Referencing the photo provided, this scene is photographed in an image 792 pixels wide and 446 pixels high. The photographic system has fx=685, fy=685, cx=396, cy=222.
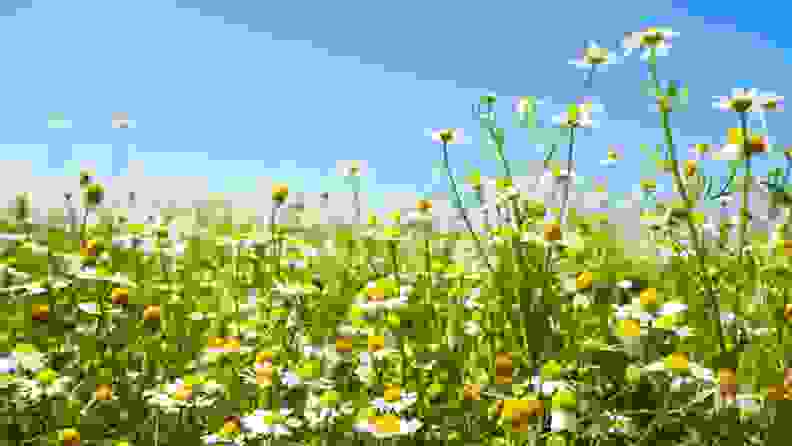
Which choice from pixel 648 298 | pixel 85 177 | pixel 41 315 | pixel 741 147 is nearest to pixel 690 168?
pixel 741 147

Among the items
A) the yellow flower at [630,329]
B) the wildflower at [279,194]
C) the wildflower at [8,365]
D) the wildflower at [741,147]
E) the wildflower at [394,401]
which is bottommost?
the wildflower at [394,401]

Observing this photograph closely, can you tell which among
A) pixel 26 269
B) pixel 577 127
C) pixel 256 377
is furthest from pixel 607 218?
pixel 26 269

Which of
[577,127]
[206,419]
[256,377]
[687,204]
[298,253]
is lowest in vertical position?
[206,419]

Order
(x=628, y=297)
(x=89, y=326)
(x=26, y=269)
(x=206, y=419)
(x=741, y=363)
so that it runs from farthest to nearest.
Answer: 1. (x=26, y=269)
2. (x=628, y=297)
3. (x=89, y=326)
4. (x=206, y=419)
5. (x=741, y=363)

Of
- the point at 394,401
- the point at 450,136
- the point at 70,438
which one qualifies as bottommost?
the point at 70,438

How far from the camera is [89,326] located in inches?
118

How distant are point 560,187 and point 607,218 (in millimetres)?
2311

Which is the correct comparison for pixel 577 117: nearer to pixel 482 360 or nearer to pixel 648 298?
pixel 648 298

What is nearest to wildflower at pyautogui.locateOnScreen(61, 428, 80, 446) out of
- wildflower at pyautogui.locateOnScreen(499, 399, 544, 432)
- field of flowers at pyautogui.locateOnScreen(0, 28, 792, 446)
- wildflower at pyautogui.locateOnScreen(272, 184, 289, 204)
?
field of flowers at pyautogui.locateOnScreen(0, 28, 792, 446)

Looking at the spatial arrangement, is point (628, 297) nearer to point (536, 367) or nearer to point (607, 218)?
point (607, 218)

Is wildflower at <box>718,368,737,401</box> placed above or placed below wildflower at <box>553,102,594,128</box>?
below

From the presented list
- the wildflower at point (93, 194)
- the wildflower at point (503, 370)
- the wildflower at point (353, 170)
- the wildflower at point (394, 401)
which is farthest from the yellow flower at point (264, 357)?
the wildflower at point (353, 170)

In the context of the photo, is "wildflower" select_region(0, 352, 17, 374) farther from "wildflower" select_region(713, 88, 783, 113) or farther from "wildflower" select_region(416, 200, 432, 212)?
"wildflower" select_region(713, 88, 783, 113)

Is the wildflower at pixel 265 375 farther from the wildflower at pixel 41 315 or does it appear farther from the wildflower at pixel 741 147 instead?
the wildflower at pixel 741 147
